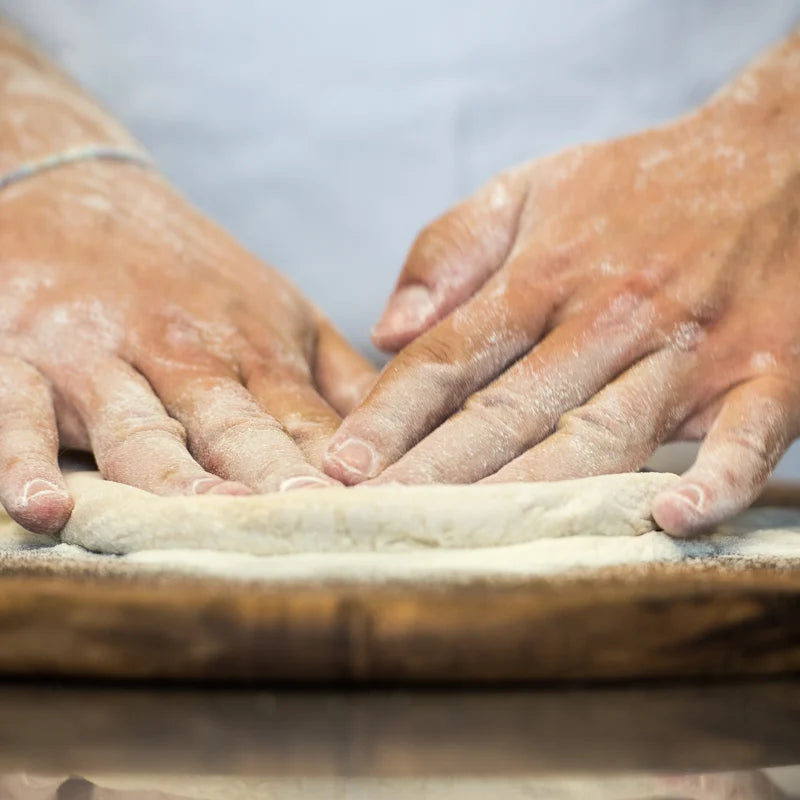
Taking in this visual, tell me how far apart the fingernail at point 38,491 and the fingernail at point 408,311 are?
340mm

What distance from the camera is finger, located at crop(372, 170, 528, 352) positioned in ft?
2.89

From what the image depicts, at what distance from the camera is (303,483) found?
2.08ft

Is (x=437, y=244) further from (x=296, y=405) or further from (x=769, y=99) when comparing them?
(x=769, y=99)

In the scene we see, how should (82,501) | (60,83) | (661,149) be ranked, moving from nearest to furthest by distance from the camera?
(82,501), (661,149), (60,83)

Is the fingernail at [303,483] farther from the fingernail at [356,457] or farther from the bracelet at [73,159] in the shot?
the bracelet at [73,159]

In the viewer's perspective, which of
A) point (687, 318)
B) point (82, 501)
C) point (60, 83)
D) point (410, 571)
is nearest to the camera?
point (410, 571)

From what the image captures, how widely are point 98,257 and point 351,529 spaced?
1.53 ft

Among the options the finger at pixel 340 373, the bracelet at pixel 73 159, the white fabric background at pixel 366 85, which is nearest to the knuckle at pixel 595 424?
the finger at pixel 340 373

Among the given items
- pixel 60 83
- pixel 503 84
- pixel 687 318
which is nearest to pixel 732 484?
pixel 687 318

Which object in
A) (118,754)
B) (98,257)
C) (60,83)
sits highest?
(60,83)

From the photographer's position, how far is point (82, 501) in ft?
2.09

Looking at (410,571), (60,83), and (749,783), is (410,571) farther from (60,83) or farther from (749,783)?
(60,83)

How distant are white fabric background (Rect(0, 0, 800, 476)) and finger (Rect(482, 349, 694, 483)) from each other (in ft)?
2.31

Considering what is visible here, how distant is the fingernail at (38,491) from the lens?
0.64 m
